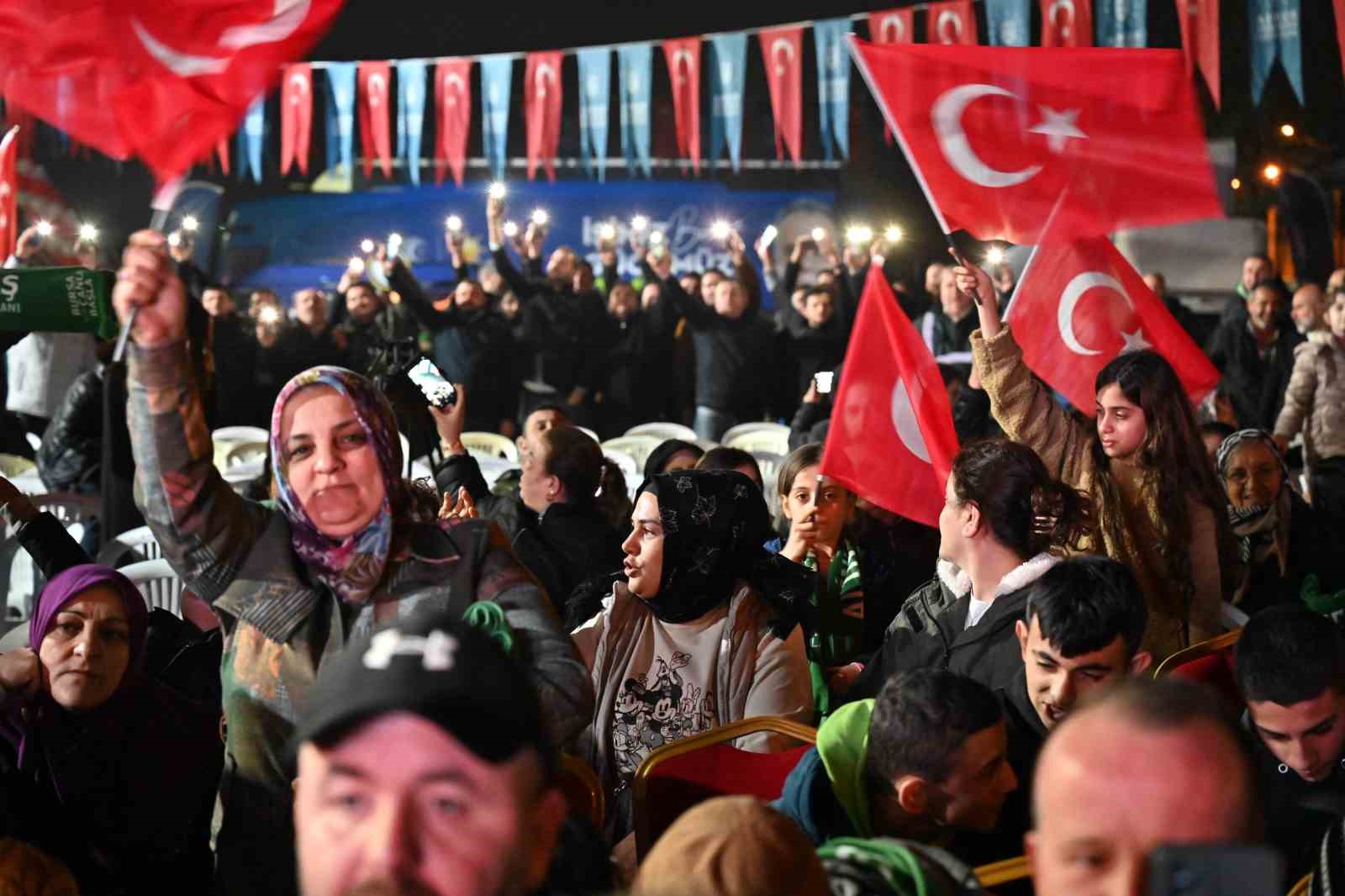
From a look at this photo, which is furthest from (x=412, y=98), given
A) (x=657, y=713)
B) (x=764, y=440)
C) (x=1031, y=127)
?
(x=657, y=713)

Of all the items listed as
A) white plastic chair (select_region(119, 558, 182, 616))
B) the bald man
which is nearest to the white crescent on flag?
white plastic chair (select_region(119, 558, 182, 616))

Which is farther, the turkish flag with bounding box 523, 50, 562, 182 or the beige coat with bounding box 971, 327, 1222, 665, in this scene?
the turkish flag with bounding box 523, 50, 562, 182

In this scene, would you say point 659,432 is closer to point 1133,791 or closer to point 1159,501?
point 1159,501

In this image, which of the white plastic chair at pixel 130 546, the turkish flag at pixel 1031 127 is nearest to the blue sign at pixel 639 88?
the white plastic chair at pixel 130 546

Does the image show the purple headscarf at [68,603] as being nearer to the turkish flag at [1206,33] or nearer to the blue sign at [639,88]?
the turkish flag at [1206,33]

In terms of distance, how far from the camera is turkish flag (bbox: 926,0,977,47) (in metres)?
12.3

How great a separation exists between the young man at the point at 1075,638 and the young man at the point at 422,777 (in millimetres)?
1783

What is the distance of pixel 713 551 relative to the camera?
3795mm

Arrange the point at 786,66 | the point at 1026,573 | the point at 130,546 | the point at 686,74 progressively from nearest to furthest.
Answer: the point at 1026,573 → the point at 130,546 → the point at 786,66 → the point at 686,74

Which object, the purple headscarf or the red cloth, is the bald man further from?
the red cloth

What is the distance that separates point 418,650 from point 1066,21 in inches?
451

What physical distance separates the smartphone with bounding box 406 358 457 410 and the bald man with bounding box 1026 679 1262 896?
365 cm

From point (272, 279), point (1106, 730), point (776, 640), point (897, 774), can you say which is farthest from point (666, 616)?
→ point (272, 279)

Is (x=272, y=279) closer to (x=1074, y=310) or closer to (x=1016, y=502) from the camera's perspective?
(x=1074, y=310)
